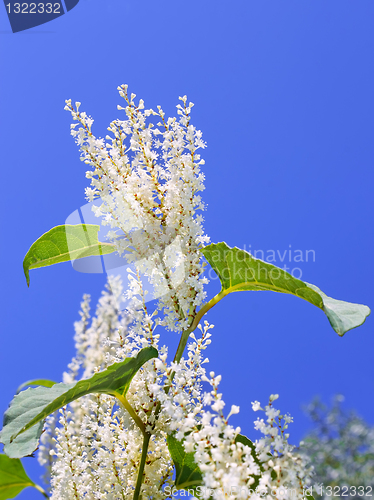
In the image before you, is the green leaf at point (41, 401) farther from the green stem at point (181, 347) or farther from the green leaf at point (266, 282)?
the green leaf at point (266, 282)

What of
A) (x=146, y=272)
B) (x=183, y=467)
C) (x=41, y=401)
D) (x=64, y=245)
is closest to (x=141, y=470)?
(x=183, y=467)

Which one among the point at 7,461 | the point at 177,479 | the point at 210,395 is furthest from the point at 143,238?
the point at 7,461

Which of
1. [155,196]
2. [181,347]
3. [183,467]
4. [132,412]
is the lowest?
[183,467]

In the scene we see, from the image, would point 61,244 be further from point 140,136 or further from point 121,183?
point 140,136

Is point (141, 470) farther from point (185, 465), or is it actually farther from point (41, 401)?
point (41, 401)

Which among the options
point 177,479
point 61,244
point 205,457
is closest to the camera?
point 205,457

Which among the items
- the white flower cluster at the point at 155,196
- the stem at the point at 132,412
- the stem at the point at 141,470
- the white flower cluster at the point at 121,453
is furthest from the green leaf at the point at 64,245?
the stem at the point at 141,470

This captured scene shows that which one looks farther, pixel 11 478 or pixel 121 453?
pixel 11 478
